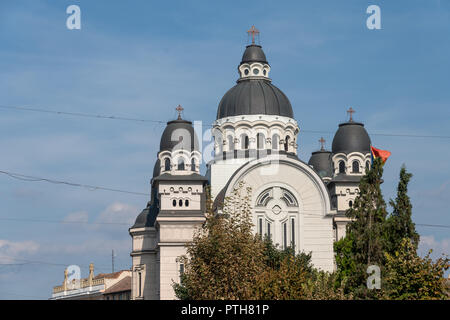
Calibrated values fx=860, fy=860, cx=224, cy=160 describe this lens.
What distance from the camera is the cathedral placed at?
52.1 meters

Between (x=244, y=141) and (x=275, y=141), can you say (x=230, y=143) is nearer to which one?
(x=244, y=141)

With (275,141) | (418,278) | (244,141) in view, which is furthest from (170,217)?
(418,278)

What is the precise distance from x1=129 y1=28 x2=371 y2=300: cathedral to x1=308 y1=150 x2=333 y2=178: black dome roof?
21.0 ft

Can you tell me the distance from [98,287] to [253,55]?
31.7 meters

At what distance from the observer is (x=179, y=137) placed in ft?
186

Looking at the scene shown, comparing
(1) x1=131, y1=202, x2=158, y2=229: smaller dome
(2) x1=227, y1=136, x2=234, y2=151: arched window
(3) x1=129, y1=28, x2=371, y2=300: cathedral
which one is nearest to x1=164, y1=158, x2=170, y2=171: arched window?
(3) x1=129, y1=28, x2=371, y2=300: cathedral

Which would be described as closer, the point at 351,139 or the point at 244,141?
the point at 244,141

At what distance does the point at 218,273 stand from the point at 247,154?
31.4 m

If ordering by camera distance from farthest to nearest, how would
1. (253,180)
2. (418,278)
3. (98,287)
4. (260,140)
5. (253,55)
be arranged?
(98,287) → (253,55) → (260,140) → (253,180) → (418,278)
